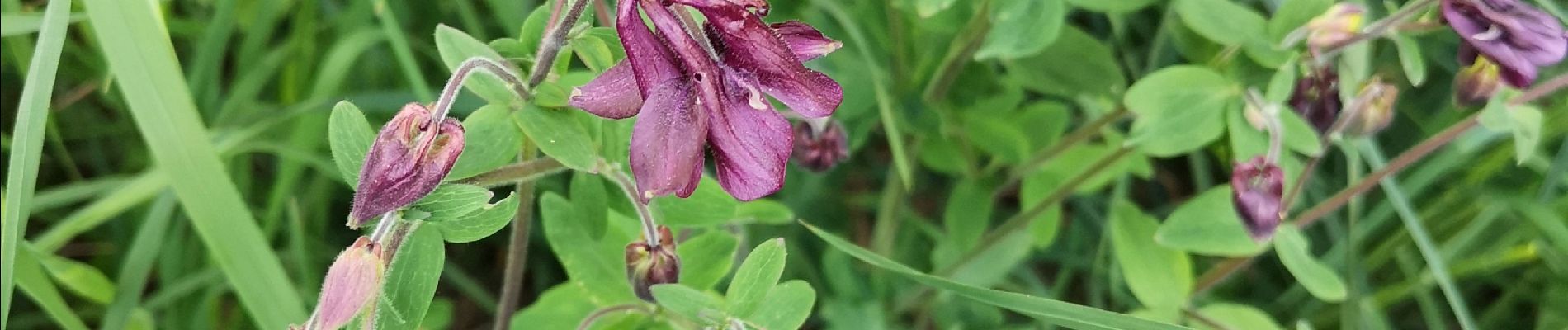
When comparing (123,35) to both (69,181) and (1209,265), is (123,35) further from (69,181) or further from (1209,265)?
(1209,265)

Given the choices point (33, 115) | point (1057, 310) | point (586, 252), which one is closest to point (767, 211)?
point (586, 252)

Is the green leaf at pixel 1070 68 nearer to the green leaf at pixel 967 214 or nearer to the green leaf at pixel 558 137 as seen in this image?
the green leaf at pixel 967 214

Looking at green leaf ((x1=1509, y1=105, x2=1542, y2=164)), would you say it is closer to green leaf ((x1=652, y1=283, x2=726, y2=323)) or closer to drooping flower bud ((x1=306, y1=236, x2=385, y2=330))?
green leaf ((x1=652, y1=283, x2=726, y2=323))

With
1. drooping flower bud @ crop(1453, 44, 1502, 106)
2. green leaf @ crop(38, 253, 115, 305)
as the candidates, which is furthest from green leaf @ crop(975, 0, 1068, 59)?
green leaf @ crop(38, 253, 115, 305)

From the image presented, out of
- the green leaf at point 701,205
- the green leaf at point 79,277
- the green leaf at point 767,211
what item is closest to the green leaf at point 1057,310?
the green leaf at point 701,205

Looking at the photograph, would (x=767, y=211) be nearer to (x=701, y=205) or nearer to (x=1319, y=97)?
(x=701, y=205)

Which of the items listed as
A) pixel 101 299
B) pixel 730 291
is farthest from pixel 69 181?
pixel 730 291
